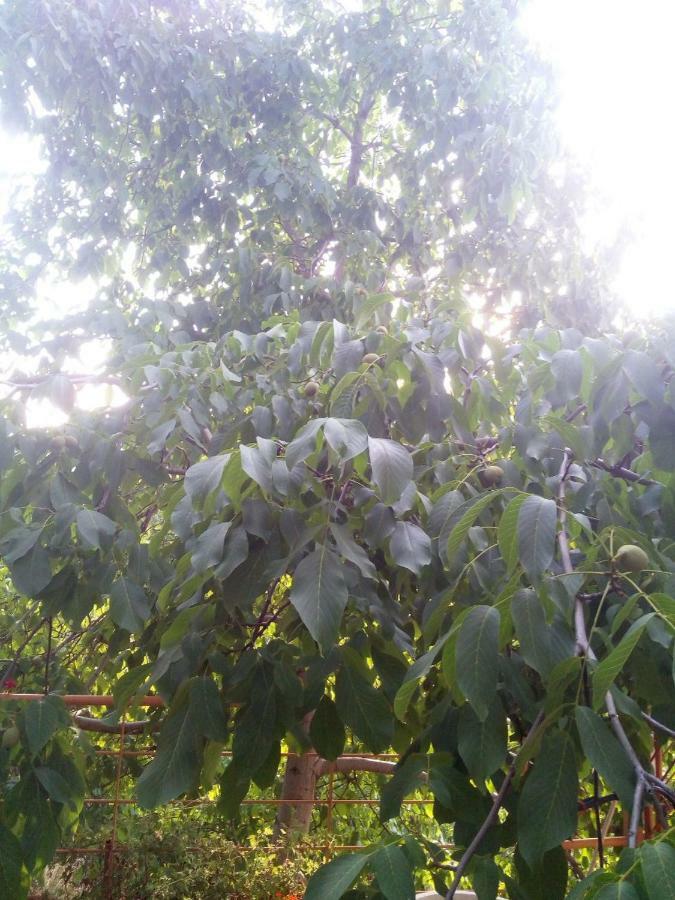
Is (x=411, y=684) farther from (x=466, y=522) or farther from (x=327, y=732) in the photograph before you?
(x=327, y=732)

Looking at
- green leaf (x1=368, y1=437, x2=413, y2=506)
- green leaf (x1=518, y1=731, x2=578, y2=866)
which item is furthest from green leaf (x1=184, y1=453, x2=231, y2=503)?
green leaf (x1=518, y1=731, x2=578, y2=866)

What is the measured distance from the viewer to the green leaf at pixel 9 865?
165 centimetres

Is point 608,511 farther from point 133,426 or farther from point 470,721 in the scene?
point 133,426

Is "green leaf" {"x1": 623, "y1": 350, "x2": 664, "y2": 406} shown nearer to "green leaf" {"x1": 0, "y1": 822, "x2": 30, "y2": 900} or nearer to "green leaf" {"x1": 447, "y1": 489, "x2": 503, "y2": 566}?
"green leaf" {"x1": 447, "y1": 489, "x2": 503, "y2": 566}

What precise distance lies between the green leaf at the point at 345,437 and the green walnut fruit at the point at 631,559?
1.45ft

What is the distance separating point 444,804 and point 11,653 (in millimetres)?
2205

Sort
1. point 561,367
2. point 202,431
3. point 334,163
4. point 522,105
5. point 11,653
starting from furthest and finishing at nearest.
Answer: point 334,163, point 522,105, point 11,653, point 202,431, point 561,367

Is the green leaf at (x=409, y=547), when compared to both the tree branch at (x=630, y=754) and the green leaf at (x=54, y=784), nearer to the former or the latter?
the tree branch at (x=630, y=754)

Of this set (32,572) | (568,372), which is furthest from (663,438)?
(32,572)

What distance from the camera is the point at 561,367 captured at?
5.10ft

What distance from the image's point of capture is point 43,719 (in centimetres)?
181

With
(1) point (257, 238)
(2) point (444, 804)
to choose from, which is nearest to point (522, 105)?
(1) point (257, 238)

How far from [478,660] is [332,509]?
50 centimetres

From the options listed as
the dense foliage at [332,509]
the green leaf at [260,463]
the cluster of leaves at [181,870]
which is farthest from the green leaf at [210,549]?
the cluster of leaves at [181,870]
